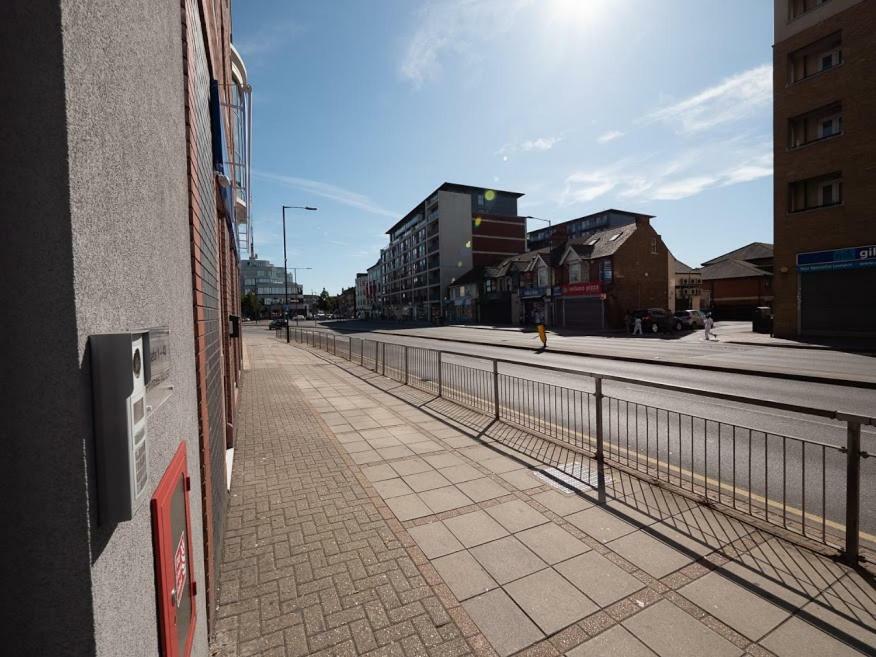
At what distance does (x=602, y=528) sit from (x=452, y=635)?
1.88 m

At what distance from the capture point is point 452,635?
2766 millimetres

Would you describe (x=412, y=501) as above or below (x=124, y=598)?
below

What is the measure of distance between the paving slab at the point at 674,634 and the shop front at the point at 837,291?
1013 inches

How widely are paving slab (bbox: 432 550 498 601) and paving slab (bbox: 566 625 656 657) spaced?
752 millimetres

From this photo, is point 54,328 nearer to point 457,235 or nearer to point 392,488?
point 392,488

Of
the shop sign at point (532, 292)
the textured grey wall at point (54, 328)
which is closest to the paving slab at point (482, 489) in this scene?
the textured grey wall at point (54, 328)

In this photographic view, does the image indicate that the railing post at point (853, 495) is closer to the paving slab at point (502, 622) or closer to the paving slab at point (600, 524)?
the paving slab at point (600, 524)

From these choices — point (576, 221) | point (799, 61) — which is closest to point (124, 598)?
point (799, 61)

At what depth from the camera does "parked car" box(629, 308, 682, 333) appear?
29797 millimetres

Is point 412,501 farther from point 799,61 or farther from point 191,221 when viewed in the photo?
point 799,61

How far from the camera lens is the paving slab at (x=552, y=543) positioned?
141 inches

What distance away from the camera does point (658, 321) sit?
29922 mm

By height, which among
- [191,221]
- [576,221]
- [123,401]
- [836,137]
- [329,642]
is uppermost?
[576,221]

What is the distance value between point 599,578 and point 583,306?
125ft
